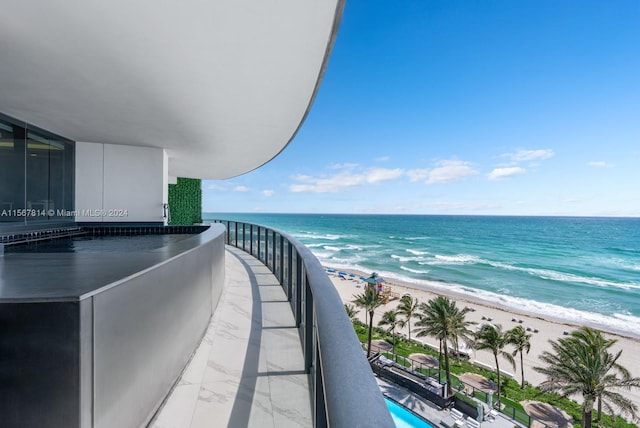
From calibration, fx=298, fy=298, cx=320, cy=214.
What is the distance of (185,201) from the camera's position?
12.9 metres

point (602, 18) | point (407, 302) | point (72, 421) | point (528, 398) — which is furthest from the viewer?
point (602, 18)

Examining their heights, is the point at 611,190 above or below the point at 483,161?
below

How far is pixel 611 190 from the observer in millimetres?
58812

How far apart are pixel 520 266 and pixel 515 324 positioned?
1553 cm

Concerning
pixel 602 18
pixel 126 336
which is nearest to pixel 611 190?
pixel 602 18

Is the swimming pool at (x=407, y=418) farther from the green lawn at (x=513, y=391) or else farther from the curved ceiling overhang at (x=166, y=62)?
the curved ceiling overhang at (x=166, y=62)

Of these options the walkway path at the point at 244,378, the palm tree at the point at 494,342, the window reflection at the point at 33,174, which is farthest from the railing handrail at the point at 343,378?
the palm tree at the point at 494,342

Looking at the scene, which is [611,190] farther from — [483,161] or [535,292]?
[535,292]

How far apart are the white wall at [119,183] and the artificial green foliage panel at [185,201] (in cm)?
565

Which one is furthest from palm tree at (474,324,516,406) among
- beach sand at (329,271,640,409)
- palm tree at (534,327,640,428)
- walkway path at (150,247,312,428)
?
walkway path at (150,247,312,428)

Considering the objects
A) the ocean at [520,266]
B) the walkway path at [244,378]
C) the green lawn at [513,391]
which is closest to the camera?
the walkway path at [244,378]

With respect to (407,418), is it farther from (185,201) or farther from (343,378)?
(343,378)

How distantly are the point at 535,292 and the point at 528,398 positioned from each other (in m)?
12.9

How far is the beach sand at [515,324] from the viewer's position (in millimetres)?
13711
